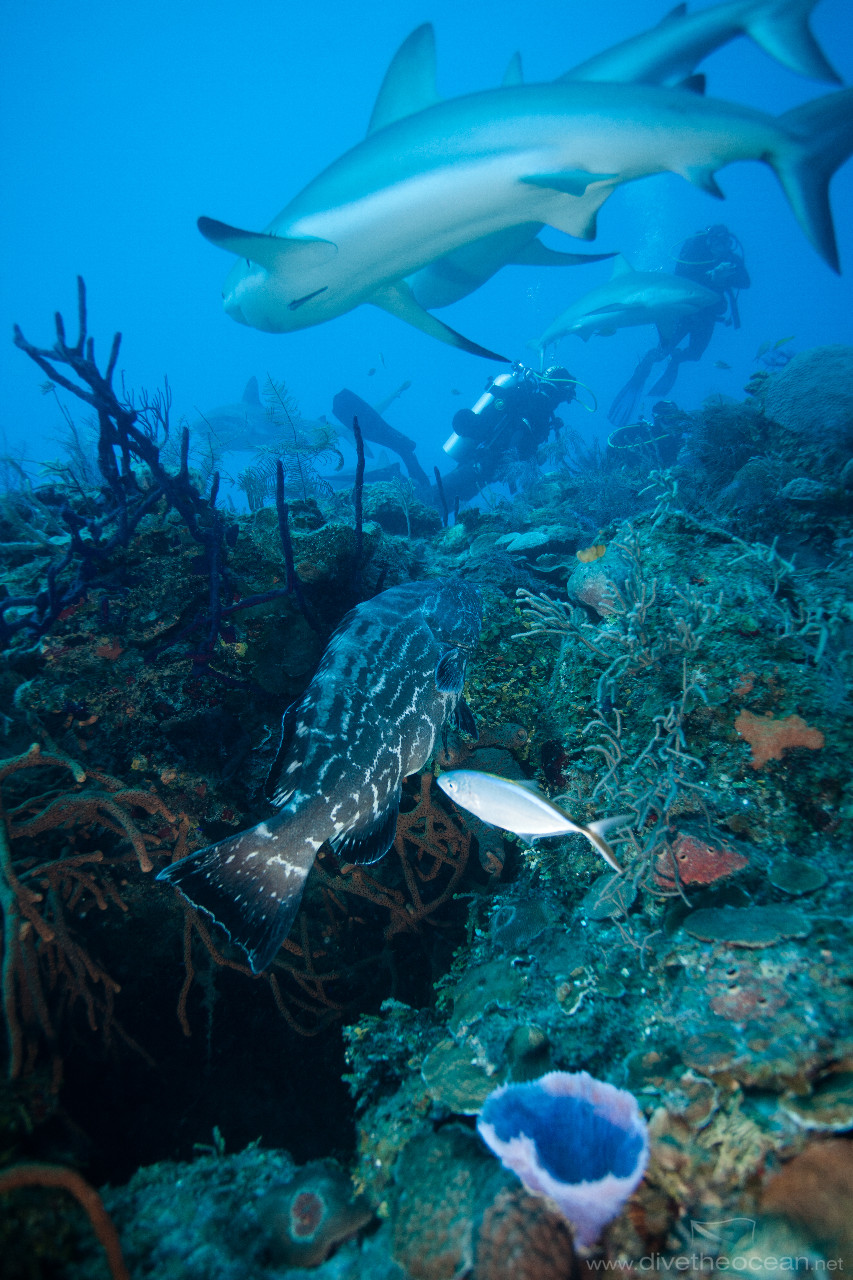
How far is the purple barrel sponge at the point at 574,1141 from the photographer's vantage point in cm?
157

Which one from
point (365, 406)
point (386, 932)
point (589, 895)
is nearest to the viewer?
point (589, 895)

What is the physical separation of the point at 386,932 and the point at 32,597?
3786 mm

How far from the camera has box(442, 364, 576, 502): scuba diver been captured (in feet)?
46.6

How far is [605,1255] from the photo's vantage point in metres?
1.58

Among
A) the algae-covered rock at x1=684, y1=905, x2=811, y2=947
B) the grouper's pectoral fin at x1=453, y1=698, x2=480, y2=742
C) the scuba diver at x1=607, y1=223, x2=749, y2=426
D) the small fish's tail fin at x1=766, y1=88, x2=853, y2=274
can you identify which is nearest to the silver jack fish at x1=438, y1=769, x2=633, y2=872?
the algae-covered rock at x1=684, y1=905, x2=811, y2=947

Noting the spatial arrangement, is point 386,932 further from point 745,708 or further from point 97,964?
point 745,708

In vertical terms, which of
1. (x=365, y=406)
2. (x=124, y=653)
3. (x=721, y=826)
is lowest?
(x=721, y=826)

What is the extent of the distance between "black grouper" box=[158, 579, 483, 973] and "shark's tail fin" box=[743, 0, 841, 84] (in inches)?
192

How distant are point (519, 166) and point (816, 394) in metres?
7.73

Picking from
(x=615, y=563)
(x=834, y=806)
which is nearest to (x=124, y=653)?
(x=615, y=563)

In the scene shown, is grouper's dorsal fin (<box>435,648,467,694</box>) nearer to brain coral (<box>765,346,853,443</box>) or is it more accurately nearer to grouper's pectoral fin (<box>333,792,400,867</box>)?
grouper's pectoral fin (<box>333,792,400,867</box>)

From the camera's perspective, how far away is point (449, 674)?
316cm

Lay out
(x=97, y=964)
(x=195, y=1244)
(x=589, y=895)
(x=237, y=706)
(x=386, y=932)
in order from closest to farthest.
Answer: (x=195, y=1244) → (x=589, y=895) → (x=97, y=964) → (x=386, y=932) → (x=237, y=706)

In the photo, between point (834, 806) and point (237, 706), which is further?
point (237, 706)
